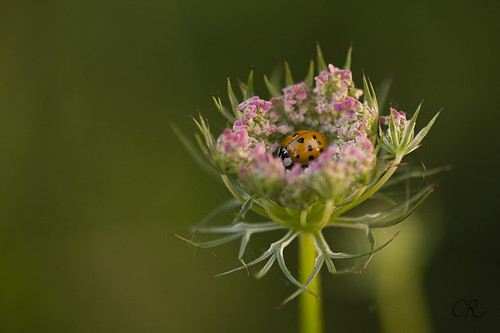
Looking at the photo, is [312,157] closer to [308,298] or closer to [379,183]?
[379,183]

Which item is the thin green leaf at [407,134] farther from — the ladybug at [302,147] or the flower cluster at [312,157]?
the ladybug at [302,147]

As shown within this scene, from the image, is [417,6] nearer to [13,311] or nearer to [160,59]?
[160,59]

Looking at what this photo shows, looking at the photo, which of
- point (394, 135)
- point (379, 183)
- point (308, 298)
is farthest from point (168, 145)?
point (394, 135)

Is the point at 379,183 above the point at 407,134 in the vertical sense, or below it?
below

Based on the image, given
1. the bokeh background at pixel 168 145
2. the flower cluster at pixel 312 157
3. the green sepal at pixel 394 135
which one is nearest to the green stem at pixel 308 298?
the flower cluster at pixel 312 157

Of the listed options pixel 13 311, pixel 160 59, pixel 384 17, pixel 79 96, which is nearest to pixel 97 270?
pixel 13 311
